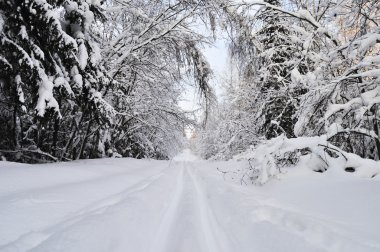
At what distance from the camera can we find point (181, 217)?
4.01 meters

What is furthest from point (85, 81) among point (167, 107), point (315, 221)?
point (167, 107)

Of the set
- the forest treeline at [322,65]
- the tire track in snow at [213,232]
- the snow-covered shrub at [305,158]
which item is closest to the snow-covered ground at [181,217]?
the tire track in snow at [213,232]

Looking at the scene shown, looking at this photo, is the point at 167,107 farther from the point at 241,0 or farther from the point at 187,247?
the point at 187,247

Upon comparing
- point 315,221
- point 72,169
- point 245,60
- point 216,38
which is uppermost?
point 216,38

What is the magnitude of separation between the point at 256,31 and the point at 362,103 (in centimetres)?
336

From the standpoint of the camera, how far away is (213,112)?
888 centimetres

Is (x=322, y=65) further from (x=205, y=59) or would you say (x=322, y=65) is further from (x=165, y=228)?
(x=165, y=228)

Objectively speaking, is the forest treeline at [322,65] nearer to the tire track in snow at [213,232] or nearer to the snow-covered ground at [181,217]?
the snow-covered ground at [181,217]

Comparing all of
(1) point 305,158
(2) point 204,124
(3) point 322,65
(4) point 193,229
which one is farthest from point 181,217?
(2) point 204,124

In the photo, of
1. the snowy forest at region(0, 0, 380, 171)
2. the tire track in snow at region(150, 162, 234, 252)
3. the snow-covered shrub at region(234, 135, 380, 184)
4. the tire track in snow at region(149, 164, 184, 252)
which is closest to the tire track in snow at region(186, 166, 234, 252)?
the tire track in snow at region(150, 162, 234, 252)

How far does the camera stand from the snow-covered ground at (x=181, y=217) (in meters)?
2.46

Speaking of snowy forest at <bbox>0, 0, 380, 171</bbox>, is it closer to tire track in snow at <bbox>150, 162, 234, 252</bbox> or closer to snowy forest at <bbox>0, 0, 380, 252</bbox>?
snowy forest at <bbox>0, 0, 380, 252</bbox>

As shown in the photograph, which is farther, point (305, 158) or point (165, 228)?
point (305, 158)

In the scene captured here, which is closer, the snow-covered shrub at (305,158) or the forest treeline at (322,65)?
the forest treeline at (322,65)
